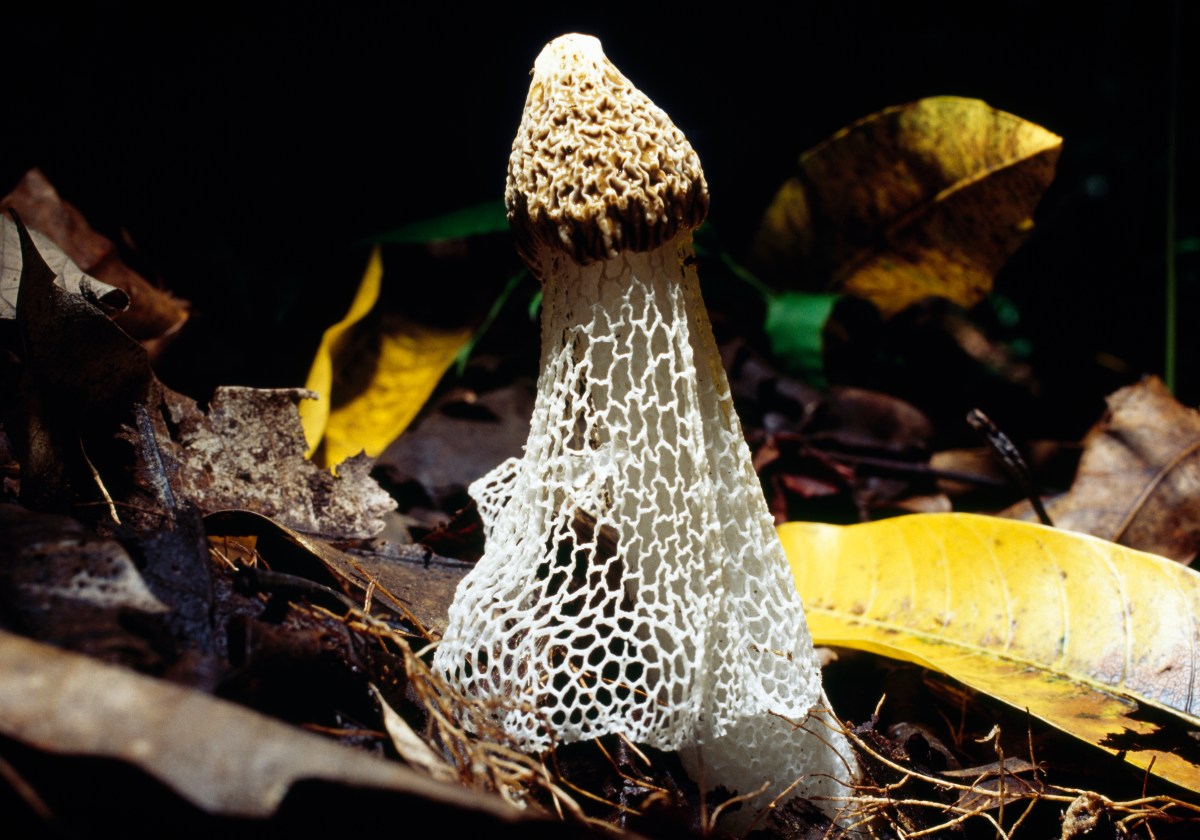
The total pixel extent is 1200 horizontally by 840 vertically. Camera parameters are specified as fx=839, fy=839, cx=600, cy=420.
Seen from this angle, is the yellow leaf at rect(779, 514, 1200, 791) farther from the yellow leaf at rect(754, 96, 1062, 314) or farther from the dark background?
the dark background

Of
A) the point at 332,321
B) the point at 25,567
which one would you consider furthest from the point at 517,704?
the point at 332,321

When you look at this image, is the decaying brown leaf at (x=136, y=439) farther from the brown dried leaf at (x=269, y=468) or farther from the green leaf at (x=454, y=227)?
the green leaf at (x=454, y=227)

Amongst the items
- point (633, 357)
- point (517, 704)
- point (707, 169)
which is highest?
point (707, 169)

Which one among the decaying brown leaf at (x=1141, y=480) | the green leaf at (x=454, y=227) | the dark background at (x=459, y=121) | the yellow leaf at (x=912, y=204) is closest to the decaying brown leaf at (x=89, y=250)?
the dark background at (x=459, y=121)

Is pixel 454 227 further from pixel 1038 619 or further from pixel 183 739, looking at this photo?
pixel 183 739

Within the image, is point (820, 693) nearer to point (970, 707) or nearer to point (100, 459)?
point (970, 707)
